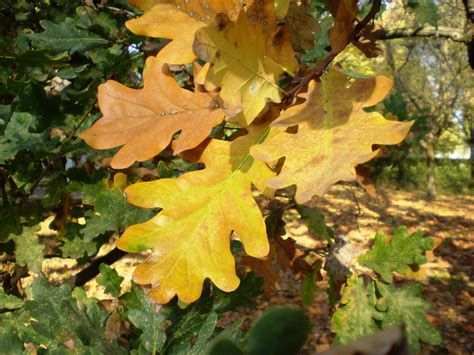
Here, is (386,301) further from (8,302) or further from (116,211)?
(8,302)

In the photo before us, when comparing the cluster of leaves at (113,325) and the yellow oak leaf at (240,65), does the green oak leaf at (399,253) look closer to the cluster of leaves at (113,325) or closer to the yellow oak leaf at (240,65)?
the cluster of leaves at (113,325)

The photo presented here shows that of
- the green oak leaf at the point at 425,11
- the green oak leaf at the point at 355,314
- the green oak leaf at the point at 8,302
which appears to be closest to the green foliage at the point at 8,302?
the green oak leaf at the point at 8,302

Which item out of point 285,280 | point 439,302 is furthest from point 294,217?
point 439,302

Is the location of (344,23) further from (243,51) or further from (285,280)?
(285,280)

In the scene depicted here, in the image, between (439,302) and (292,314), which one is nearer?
(292,314)

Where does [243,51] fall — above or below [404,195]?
above
